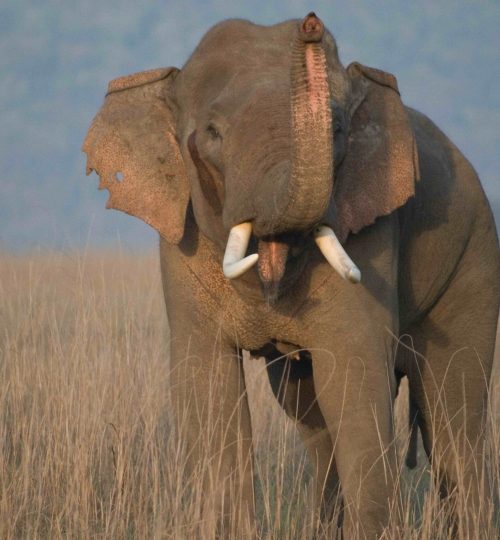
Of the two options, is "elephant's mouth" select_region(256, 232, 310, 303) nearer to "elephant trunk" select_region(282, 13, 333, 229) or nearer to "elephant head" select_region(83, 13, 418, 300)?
"elephant head" select_region(83, 13, 418, 300)

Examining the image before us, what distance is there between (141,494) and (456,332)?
174 centimetres

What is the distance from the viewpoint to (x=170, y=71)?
18.2 ft

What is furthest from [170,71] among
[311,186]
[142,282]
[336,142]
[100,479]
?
[142,282]

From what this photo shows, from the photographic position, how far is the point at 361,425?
5.23m

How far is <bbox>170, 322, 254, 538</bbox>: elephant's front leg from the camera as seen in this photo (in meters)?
5.51

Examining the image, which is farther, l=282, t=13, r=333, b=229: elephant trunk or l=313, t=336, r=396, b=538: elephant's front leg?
l=313, t=336, r=396, b=538: elephant's front leg

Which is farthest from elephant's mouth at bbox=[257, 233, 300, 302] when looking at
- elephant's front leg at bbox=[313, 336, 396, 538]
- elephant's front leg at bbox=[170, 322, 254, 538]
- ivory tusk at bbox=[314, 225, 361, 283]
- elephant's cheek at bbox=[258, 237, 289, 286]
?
elephant's front leg at bbox=[170, 322, 254, 538]

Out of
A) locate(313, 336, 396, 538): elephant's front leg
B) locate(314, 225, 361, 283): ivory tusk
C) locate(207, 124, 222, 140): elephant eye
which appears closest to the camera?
locate(314, 225, 361, 283): ivory tusk

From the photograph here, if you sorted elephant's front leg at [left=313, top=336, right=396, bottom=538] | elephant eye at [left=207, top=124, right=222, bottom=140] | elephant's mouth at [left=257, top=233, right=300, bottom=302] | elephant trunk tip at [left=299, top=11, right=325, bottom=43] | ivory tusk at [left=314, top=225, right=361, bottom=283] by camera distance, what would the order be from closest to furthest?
elephant trunk tip at [left=299, top=11, right=325, bottom=43], ivory tusk at [left=314, top=225, right=361, bottom=283], elephant's mouth at [left=257, top=233, right=300, bottom=302], elephant eye at [left=207, top=124, right=222, bottom=140], elephant's front leg at [left=313, top=336, right=396, bottom=538]

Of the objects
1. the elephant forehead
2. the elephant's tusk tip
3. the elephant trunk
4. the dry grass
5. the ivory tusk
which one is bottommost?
the dry grass

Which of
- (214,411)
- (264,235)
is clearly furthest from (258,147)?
(214,411)

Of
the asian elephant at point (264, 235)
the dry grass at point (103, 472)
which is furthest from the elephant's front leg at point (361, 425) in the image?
the dry grass at point (103, 472)

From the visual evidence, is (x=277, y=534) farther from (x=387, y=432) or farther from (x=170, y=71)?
(x=170, y=71)

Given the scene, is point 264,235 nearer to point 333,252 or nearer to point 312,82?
point 333,252
